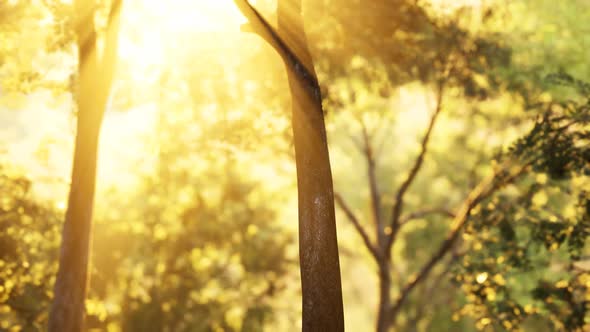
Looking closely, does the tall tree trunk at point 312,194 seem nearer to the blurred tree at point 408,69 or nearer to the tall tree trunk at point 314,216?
the tall tree trunk at point 314,216

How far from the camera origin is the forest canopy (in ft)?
43.9

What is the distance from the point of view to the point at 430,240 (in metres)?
38.9

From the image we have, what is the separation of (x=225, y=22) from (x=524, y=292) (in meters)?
14.5

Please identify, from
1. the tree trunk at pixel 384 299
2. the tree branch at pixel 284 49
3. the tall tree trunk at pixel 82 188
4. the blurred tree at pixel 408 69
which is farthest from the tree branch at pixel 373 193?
the tree branch at pixel 284 49

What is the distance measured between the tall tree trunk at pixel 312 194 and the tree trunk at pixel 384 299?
13738mm

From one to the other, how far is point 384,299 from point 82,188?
1210 cm

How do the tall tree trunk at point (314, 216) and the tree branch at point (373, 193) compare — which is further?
the tree branch at point (373, 193)

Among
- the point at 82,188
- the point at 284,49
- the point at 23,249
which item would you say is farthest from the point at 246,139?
the point at 284,49

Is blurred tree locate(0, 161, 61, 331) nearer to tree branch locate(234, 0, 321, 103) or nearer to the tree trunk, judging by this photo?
tree branch locate(234, 0, 321, 103)

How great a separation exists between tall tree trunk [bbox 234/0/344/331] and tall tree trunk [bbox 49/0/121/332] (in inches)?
196

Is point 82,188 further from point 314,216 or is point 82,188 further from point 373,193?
point 373,193

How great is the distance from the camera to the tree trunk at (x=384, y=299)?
2291 centimetres

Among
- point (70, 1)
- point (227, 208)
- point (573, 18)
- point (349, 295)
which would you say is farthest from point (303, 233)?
point (349, 295)

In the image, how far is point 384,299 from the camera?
23.0 metres
